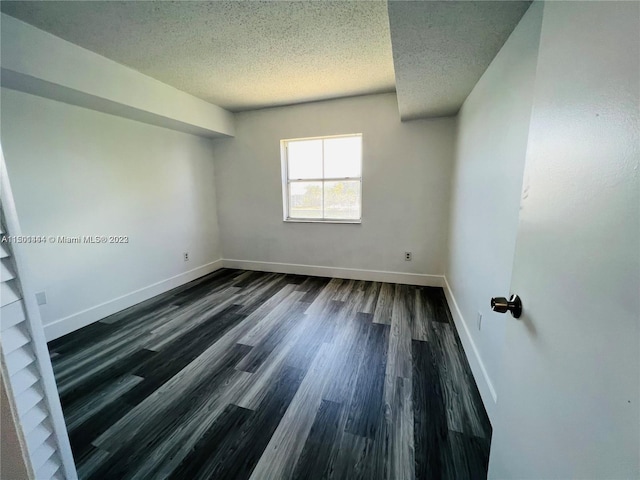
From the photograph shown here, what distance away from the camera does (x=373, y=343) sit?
2195 millimetres

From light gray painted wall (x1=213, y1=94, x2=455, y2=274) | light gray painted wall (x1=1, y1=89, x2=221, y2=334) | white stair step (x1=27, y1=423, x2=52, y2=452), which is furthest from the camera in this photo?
light gray painted wall (x1=213, y1=94, x2=455, y2=274)

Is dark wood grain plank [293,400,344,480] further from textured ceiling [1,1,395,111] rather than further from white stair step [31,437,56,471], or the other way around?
textured ceiling [1,1,395,111]

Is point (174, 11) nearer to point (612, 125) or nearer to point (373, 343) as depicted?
point (612, 125)

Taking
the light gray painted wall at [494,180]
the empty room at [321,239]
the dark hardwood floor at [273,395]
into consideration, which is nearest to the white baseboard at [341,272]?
the empty room at [321,239]

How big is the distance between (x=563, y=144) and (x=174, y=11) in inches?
89.2

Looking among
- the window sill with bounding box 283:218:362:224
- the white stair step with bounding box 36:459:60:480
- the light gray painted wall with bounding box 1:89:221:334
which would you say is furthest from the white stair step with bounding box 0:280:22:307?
the window sill with bounding box 283:218:362:224

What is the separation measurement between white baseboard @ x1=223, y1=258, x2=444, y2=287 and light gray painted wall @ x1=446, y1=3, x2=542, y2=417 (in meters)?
1.06

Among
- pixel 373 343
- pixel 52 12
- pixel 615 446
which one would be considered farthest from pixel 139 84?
pixel 615 446

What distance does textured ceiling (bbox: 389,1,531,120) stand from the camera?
3.99 ft

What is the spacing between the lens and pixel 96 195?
8.69 feet

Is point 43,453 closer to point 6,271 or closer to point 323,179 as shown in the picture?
point 6,271

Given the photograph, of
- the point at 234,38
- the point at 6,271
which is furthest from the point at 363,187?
the point at 6,271

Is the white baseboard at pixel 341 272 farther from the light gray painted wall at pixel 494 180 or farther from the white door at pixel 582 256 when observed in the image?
the white door at pixel 582 256

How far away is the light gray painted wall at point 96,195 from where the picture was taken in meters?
2.18
